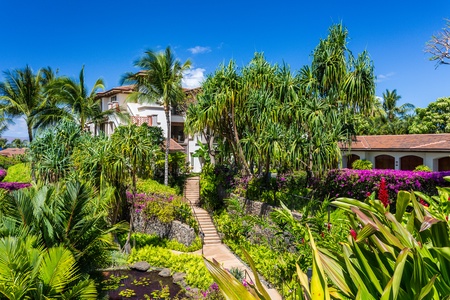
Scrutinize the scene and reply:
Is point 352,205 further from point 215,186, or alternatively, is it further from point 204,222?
point 215,186

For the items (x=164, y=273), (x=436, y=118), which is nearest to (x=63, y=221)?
(x=164, y=273)

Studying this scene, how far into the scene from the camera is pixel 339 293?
2.90 metres

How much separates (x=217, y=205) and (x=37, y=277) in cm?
1634

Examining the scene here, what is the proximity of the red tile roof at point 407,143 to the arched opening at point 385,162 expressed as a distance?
3.97 ft

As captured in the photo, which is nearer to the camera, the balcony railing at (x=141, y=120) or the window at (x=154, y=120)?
the window at (x=154, y=120)

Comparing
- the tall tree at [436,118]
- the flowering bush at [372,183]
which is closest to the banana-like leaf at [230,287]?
the flowering bush at [372,183]

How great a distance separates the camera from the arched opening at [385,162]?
100 ft

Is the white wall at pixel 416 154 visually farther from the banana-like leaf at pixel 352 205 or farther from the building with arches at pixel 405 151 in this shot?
the banana-like leaf at pixel 352 205

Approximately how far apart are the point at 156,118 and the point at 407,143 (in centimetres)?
2162

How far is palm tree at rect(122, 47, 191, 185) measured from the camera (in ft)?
83.6

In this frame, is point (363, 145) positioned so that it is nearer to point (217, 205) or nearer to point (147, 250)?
point (217, 205)

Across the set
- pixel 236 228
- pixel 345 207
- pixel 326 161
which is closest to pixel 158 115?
pixel 236 228

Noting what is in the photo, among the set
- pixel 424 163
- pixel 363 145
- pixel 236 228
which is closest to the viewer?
pixel 236 228

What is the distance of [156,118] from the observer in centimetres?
3136
